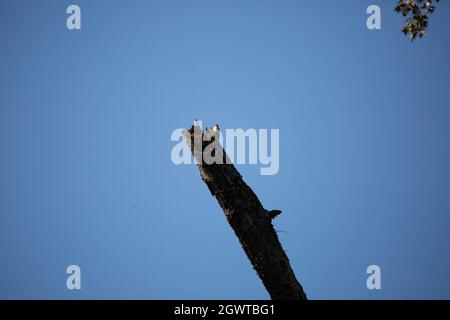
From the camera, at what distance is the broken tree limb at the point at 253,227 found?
3.90 m

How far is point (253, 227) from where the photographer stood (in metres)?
3.88

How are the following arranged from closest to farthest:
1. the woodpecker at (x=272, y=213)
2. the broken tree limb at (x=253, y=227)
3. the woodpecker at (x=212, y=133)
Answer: the broken tree limb at (x=253, y=227) → the woodpecker at (x=272, y=213) → the woodpecker at (x=212, y=133)

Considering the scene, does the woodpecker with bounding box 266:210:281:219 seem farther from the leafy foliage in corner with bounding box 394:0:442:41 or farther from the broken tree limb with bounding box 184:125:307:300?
the leafy foliage in corner with bounding box 394:0:442:41

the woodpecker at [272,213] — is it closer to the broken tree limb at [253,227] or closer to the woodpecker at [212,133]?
the broken tree limb at [253,227]

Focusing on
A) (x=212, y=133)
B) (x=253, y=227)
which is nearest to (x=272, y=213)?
(x=253, y=227)

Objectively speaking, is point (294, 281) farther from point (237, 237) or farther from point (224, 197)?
point (224, 197)

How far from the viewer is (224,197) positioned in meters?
3.96

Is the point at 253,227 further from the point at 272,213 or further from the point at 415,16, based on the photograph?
the point at 415,16

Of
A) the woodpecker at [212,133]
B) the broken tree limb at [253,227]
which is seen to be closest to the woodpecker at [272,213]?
the broken tree limb at [253,227]

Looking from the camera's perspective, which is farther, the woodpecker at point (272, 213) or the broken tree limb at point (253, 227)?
the woodpecker at point (272, 213)

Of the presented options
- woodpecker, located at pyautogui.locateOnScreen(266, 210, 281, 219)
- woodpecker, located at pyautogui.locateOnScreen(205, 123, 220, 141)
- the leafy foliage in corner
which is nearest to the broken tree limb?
woodpecker, located at pyautogui.locateOnScreen(266, 210, 281, 219)
